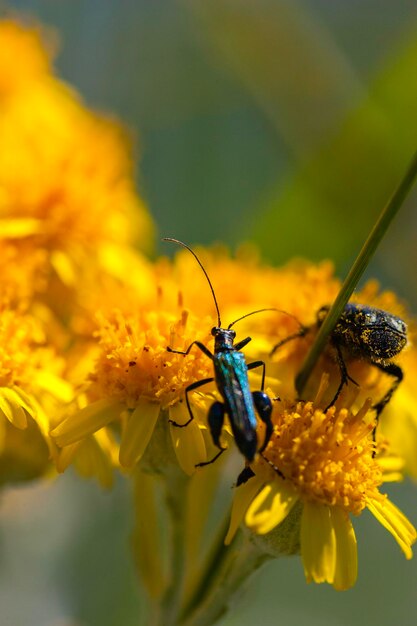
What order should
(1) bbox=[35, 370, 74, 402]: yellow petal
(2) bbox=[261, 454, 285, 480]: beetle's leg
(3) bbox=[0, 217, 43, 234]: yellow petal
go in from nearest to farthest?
1. (2) bbox=[261, 454, 285, 480]: beetle's leg
2. (1) bbox=[35, 370, 74, 402]: yellow petal
3. (3) bbox=[0, 217, 43, 234]: yellow petal

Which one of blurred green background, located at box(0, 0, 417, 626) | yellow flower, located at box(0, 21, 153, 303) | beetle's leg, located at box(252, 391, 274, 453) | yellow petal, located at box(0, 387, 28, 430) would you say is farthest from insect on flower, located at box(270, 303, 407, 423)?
blurred green background, located at box(0, 0, 417, 626)

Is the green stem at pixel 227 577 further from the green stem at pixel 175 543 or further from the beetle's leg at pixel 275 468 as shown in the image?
the beetle's leg at pixel 275 468

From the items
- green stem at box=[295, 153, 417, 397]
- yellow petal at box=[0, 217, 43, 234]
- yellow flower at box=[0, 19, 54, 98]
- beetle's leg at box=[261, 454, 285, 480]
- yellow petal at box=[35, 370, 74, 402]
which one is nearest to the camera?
green stem at box=[295, 153, 417, 397]

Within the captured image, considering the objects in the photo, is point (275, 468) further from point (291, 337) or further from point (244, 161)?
point (244, 161)

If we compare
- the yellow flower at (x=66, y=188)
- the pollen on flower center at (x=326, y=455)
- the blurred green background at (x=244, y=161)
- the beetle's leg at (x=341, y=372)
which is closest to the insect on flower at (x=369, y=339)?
the beetle's leg at (x=341, y=372)

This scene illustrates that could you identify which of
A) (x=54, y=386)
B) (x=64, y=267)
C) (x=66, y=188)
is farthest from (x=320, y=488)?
(x=66, y=188)

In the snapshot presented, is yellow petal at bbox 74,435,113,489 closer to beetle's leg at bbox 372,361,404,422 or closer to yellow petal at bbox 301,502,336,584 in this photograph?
yellow petal at bbox 301,502,336,584
